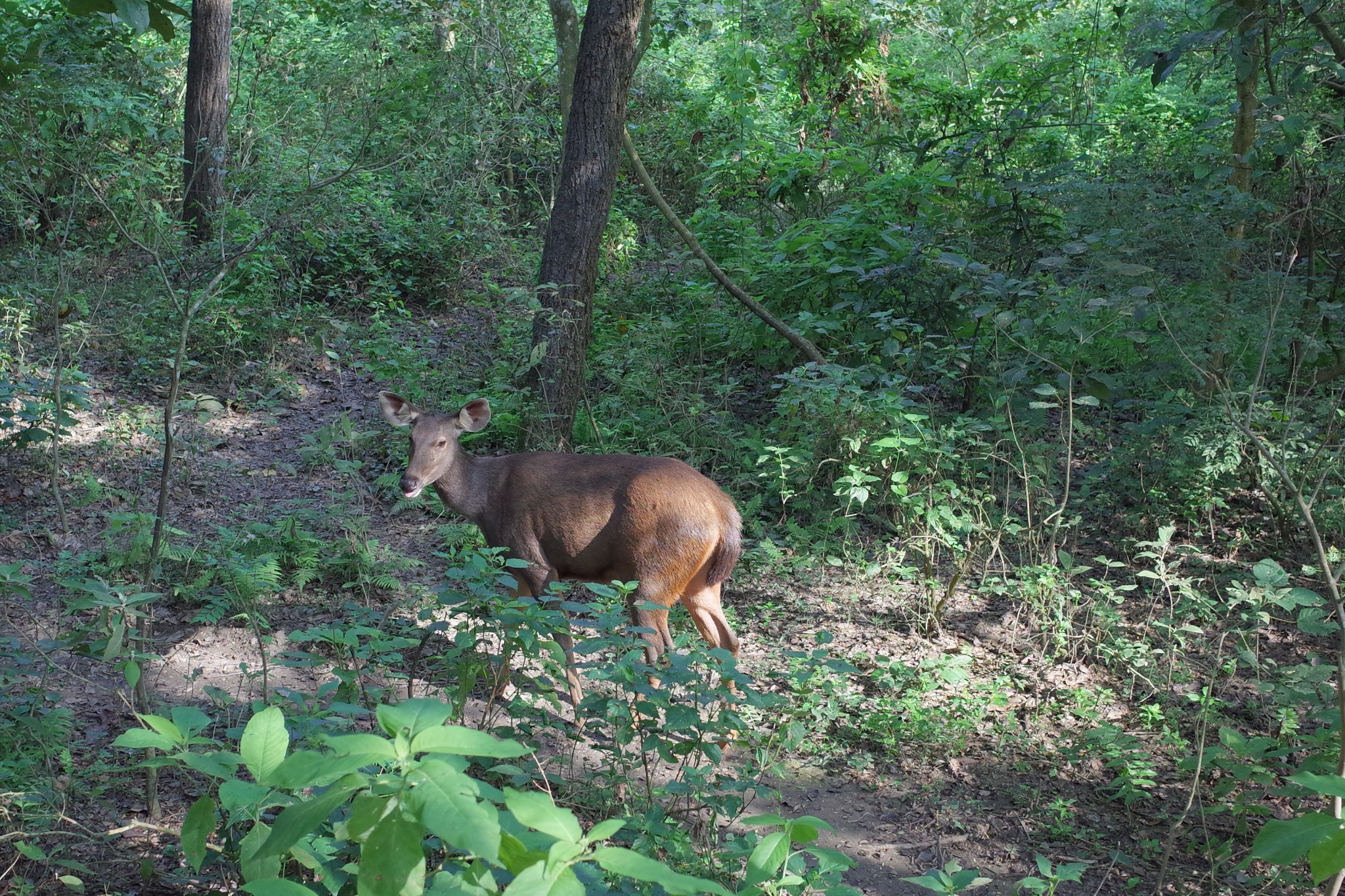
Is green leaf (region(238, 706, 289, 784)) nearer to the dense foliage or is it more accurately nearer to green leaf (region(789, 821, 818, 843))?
the dense foliage

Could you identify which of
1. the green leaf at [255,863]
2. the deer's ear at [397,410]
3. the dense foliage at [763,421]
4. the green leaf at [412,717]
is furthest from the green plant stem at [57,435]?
the green leaf at [412,717]

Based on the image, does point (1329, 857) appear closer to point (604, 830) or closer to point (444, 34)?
point (604, 830)

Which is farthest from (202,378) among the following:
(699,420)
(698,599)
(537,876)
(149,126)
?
(537,876)

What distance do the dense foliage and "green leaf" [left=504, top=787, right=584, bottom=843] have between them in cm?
1

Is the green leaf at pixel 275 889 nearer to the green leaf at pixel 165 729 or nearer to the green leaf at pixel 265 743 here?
the green leaf at pixel 265 743

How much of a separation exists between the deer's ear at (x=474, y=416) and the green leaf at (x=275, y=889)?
16.1 ft

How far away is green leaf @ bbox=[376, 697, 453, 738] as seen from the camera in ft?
7.45

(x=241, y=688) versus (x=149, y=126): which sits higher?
(x=149, y=126)

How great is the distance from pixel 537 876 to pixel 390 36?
17.2 m

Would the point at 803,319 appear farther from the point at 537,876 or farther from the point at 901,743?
the point at 537,876

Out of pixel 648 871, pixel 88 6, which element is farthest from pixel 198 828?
pixel 88 6

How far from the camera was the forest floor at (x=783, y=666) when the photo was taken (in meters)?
5.10

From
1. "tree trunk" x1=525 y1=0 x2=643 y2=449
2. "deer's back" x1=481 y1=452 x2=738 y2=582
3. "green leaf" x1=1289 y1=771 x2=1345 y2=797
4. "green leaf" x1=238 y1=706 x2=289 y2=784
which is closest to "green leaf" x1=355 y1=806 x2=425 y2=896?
"green leaf" x1=238 y1=706 x2=289 y2=784

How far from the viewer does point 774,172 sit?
12.5 meters
